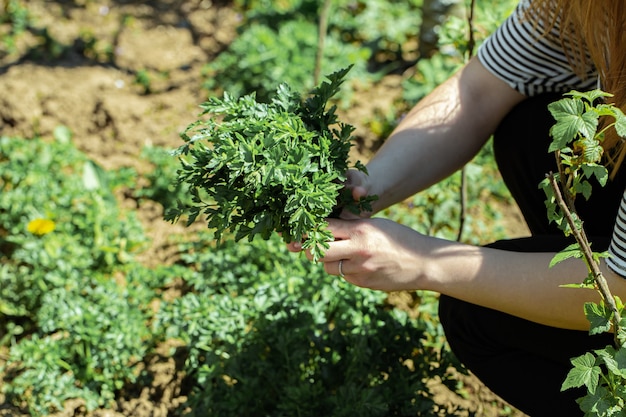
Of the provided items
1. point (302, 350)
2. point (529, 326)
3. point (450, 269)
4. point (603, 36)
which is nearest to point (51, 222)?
point (302, 350)

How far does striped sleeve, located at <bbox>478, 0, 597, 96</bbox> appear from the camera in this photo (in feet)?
6.50

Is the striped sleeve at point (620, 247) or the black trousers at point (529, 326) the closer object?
the striped sleeve at point (620, 247)

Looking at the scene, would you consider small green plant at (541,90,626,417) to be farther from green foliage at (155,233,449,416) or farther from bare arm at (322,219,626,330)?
green foliage at (155,233,449,416)

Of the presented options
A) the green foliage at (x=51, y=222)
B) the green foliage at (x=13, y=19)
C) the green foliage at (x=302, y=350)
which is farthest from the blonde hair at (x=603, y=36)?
the green foliage at (x=13, y=19)

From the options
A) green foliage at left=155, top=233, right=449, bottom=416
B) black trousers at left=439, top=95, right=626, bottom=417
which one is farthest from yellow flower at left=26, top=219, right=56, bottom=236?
black trousers at left=439, top=95, right=626, bottom=417

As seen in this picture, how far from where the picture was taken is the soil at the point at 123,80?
3391 millimetres

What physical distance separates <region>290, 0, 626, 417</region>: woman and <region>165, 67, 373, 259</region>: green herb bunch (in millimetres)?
129

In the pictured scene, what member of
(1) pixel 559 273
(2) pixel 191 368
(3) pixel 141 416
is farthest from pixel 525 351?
(3) pixel 141 416

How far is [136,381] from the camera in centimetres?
242

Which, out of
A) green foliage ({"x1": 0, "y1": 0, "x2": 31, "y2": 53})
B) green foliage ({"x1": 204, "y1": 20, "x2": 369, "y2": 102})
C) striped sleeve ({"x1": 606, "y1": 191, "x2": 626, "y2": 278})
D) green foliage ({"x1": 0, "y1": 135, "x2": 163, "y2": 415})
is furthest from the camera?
green foliage ({"x1": 0, "y1": 0, "x2": 31, "y2": 53})

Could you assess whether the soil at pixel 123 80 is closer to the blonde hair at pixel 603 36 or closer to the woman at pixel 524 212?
the woman at pixel 524 212

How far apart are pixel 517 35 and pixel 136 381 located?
5.12 feet

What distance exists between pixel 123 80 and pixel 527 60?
2.36 m

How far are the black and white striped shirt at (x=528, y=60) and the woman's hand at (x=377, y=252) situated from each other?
0.62m
